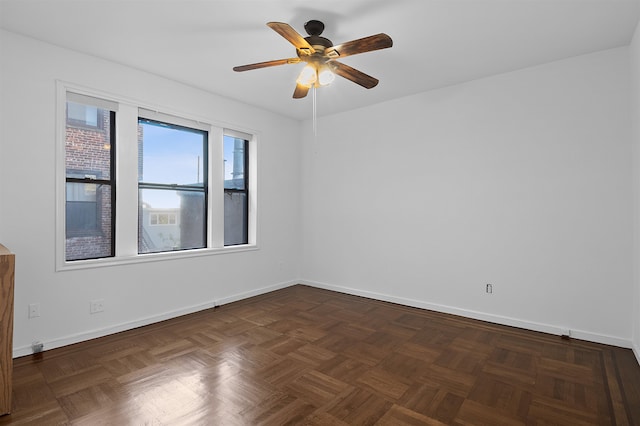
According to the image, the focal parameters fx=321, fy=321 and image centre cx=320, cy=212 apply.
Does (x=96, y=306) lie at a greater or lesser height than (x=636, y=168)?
lesser

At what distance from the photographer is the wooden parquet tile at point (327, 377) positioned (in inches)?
76.5

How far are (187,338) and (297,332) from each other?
1.06 m

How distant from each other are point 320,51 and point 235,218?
9.15 ft

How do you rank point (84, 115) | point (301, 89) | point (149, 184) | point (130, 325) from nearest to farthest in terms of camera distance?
point (301, 89) → point (84, 115) → point (130, 325) → point (149, 184)

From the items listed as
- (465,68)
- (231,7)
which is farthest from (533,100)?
(231,7)

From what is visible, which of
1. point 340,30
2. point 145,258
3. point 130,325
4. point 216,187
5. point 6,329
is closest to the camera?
point 6,329

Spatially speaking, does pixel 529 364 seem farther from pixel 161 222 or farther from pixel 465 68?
pixel 161 222

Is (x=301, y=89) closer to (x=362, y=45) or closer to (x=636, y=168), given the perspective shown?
(x=362, y=45)

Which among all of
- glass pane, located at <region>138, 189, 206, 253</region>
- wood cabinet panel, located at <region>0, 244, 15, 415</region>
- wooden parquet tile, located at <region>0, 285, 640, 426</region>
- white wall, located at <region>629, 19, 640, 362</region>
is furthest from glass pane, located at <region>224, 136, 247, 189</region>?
white wall, located at <region>629, 19, 640, 362</region>

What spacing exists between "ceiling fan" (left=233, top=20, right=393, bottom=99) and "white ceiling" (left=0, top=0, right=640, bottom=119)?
18 cm

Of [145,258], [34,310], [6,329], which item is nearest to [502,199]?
[145,258]

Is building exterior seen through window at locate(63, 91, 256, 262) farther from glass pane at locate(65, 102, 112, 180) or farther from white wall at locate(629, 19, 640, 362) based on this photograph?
white wall at locate(629, 19, 640, 362)

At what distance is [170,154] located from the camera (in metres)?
3.86

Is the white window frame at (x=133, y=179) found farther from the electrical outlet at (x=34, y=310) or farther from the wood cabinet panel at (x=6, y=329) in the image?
the wood cabinet panel at (x=6, y=329)
